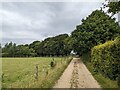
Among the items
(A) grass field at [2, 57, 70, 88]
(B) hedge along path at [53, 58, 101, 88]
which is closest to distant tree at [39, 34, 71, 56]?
(A) grass field at [2, 57, 70, 88]

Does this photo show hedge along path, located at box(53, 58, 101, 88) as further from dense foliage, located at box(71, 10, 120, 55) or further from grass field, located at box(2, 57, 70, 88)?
dense foliage, located at box(71, 10, 120, 55)

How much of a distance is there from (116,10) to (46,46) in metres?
136

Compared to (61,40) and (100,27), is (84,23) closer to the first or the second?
(100,27)

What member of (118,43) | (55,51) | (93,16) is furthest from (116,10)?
(55,51)

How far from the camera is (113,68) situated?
16.3 meters

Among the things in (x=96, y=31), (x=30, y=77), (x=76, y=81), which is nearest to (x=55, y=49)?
(x=96, y=31)

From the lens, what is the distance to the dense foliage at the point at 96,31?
43.5 metres

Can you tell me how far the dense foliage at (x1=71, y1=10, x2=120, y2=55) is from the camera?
4351 centimetres

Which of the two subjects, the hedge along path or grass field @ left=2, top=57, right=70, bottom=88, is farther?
the hedge along path

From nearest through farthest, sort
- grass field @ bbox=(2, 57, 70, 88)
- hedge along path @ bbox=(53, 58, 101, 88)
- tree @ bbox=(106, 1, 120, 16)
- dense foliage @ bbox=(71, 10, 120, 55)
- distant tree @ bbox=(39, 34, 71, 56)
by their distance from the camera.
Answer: tree @ bbox=(106, 1, 120, 16), grass field @ bbox=(2, 57, 70, 88), hedge along path @ bbox=(53, 58, 101, 88), dense foliage @ bbox=(71, 10, 120, 55), distant tree @ bbox=(39, 34, 71, 56)

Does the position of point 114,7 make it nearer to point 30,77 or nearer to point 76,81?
point 76,81

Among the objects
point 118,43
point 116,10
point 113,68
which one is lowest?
point 113,68

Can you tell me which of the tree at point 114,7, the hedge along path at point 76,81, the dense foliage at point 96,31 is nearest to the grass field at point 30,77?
the hedge along path at point 76,81

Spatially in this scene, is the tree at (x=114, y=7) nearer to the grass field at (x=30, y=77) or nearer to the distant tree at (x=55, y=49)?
the grass field at (x=30, y=77)
